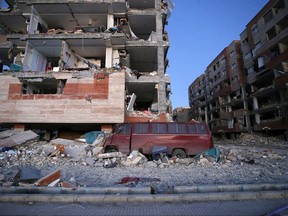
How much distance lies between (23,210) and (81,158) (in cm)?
654

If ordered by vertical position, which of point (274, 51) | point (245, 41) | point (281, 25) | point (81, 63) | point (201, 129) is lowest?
point (201, 129)

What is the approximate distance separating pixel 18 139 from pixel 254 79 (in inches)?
1286

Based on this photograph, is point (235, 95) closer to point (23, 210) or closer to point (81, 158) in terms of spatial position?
point (81, 158)

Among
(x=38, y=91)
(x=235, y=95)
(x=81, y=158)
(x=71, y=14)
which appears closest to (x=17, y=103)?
(x=38, y=91)

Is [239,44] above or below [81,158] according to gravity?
above

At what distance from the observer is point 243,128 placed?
103ft

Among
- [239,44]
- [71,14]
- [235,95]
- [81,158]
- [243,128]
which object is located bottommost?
[81,158]

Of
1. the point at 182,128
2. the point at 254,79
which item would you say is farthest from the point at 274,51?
the point at 182,128

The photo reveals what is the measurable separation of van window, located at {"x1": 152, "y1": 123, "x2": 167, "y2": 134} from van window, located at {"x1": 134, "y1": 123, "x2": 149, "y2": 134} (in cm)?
41

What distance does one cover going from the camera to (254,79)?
95.0ft

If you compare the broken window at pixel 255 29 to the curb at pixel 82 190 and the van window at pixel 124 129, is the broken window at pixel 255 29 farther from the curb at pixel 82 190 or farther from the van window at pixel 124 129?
the curb at pixel 82 190

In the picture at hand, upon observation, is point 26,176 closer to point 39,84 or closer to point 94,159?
point 94,159

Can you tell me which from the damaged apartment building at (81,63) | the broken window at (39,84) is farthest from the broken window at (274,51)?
the broken window at (39,84)

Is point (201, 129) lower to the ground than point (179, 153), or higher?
higher
